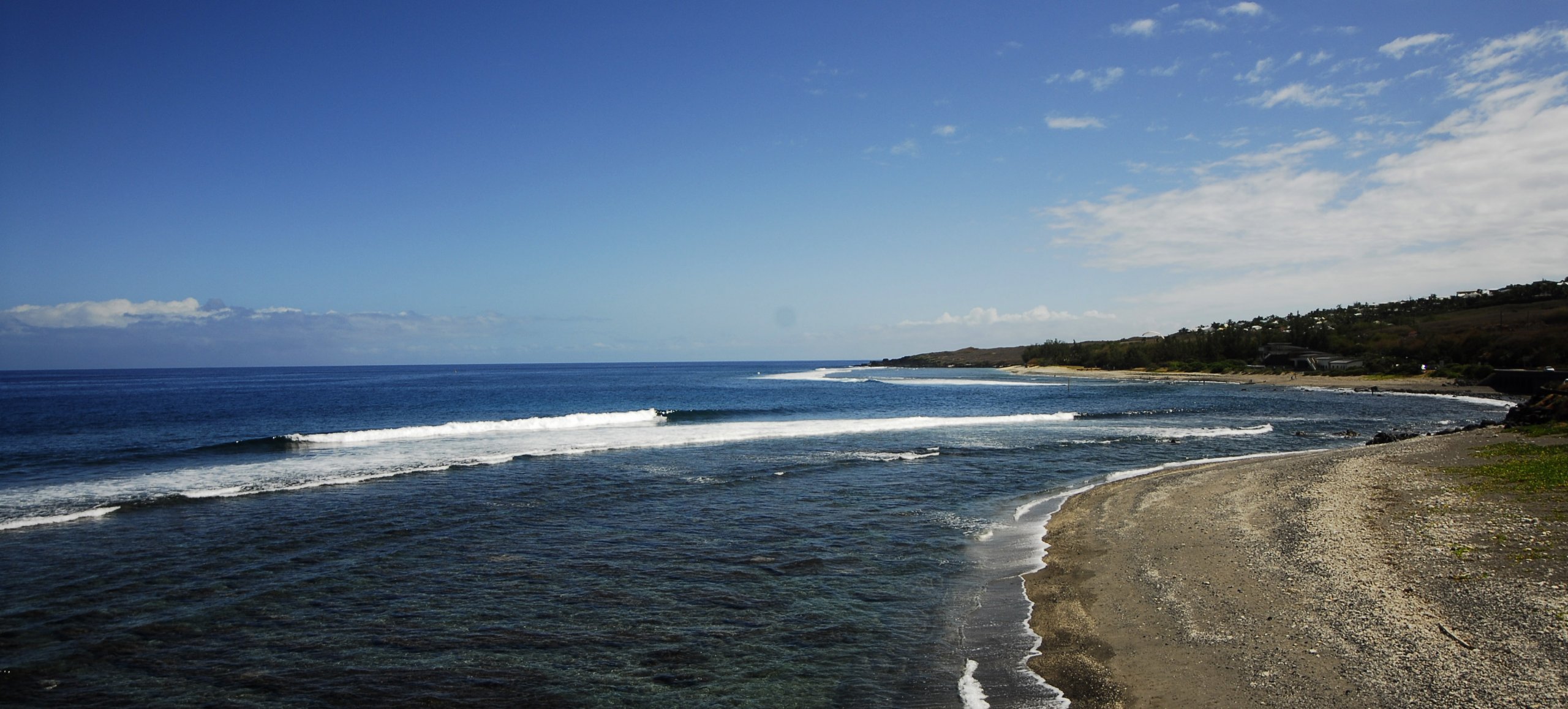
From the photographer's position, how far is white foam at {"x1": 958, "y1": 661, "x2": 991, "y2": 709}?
22.4 ft

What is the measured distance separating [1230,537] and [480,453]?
2387cm

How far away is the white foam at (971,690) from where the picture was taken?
6.82 m

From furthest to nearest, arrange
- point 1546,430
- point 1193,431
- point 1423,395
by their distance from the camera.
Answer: point 1423,395
point 1193,431
point 1546,430

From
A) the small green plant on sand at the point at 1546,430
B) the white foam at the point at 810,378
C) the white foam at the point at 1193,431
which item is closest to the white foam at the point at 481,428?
the white foam at the point at 1193,431

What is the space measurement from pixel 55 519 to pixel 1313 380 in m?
94.1

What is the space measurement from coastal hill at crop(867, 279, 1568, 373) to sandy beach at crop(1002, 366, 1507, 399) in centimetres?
288

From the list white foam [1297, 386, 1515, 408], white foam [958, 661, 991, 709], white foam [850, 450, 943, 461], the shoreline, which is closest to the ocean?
white foam [958, 661, 991, 709]

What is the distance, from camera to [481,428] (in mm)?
36000

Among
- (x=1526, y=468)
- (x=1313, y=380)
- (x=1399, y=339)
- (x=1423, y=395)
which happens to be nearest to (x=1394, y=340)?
(x=1399, y=339)

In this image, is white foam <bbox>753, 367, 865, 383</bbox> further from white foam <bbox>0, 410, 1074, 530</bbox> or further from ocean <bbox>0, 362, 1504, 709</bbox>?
ocean <bbox>0, 362, 1504, 709</bbox>

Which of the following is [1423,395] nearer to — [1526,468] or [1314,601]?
[1526,468]

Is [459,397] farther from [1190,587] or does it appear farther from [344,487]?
[1190,587]

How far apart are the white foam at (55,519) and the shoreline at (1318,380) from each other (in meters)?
70.7

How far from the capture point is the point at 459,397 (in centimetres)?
6397
